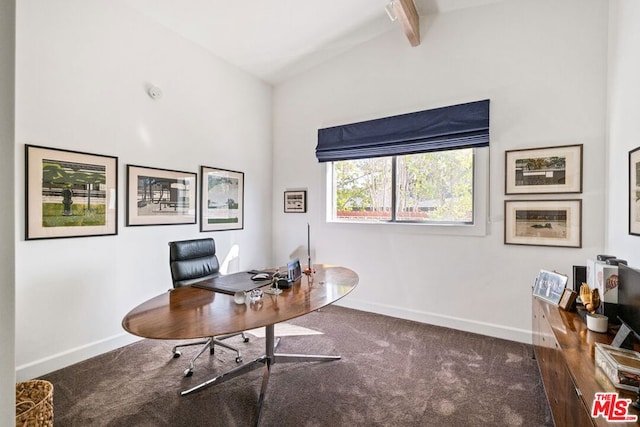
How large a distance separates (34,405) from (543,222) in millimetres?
3926

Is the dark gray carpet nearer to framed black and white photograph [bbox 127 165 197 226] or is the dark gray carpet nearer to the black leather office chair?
the black leather office chair

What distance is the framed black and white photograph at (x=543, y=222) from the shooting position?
107 inches

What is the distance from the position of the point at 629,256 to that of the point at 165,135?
4109 millimetres

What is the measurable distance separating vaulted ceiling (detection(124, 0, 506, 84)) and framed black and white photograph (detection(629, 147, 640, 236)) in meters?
2.18

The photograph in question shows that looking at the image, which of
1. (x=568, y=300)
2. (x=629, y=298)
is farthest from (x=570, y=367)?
(x=568, y=300)

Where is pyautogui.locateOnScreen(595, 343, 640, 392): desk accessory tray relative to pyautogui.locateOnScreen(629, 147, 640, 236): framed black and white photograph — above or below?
below

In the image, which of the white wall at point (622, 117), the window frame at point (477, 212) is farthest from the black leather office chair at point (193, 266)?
the white wall at point (622, 117)

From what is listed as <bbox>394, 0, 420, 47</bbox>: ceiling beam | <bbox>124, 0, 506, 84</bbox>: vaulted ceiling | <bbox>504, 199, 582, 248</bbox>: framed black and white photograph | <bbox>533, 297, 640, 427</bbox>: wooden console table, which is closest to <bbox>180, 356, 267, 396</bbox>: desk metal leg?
<bbox>533, 297, 640, 427</bbox>: wooden console table

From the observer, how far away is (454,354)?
8.84 feet

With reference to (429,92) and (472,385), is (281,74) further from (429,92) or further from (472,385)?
(472,385)

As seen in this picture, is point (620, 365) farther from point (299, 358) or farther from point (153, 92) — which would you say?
point (153, 92)

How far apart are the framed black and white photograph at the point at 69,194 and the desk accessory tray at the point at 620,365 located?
348cm

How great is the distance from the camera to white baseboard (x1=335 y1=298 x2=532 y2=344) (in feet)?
9.70

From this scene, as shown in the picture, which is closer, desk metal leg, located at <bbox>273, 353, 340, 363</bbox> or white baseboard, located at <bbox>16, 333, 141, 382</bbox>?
white baseboard, located at <bbox>16, 333, 141, 382</bbox>
